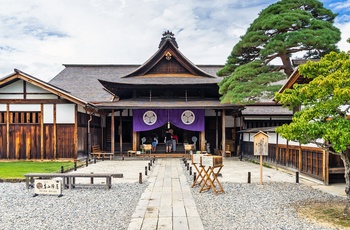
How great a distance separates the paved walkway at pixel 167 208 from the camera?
5609 millimetres

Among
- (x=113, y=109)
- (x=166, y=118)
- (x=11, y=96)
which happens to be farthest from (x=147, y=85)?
(x=11, y=96)

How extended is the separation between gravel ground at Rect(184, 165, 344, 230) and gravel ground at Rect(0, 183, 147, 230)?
6.24 ft

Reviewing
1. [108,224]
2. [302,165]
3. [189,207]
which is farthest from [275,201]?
[302,165]

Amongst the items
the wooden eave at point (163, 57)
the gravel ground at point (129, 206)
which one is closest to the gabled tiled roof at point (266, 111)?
the wooden eave at point (163, 57)

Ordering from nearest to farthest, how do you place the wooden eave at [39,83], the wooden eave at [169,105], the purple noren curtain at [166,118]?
the wooden eave at [39,83] < the wooden eave at [169,105] < the purple noren curtain at [166,118]

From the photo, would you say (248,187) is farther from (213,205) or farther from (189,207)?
(189,207)

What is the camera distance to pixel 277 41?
15055mm

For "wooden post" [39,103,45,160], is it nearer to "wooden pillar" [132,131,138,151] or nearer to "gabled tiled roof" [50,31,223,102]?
"gabled tiled roof" [50,31,223,102]

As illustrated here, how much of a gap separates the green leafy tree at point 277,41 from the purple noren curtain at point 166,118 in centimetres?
286

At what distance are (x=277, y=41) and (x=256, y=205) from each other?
1078cm

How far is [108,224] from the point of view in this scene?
5730 millimetres

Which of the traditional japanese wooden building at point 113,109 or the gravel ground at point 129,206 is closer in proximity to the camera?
the gravel ground at point 129,206

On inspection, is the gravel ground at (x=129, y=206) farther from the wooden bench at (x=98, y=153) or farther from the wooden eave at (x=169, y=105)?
the wooden eave at (x=169, y=105)

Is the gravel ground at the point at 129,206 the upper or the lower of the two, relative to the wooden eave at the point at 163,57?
lower
